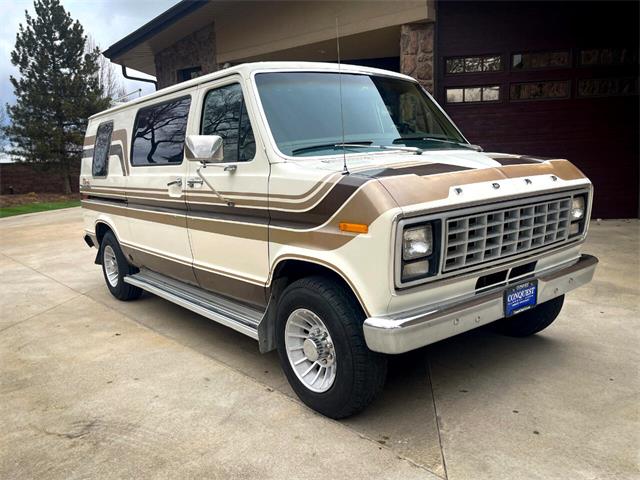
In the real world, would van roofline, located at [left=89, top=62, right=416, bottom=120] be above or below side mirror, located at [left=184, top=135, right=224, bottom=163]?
above

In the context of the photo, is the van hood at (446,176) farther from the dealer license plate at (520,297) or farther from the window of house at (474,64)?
the window of house at (474,64)

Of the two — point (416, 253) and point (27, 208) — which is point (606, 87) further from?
point (27, 208)

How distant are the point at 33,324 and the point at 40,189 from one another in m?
22.4

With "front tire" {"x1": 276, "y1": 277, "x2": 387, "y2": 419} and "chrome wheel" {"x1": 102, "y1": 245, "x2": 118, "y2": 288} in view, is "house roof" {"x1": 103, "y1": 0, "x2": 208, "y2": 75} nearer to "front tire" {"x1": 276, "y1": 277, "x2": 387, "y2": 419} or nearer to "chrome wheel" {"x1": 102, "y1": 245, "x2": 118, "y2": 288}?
"chrome wheel" {"x1": 102, "y1": 245, "x2": 118, "y2": 288}

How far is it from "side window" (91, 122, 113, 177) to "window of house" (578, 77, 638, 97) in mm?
8186

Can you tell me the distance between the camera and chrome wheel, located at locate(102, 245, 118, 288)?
21.3 ft

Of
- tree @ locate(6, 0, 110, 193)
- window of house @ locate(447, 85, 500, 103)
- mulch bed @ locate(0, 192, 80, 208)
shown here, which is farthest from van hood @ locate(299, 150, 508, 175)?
tree @ locate(6, 0, 110, 193)

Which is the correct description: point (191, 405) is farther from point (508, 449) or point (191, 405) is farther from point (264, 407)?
point (508, 449)

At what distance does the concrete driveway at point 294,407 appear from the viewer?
115 inches

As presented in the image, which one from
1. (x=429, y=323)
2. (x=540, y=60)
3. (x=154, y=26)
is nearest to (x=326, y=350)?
(x=429, y=323)

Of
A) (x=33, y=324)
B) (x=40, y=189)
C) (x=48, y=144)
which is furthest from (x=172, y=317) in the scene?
(x=40, y=189)

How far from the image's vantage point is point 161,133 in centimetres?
505

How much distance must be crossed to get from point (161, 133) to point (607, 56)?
841cm

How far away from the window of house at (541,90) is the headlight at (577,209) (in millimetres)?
6878
